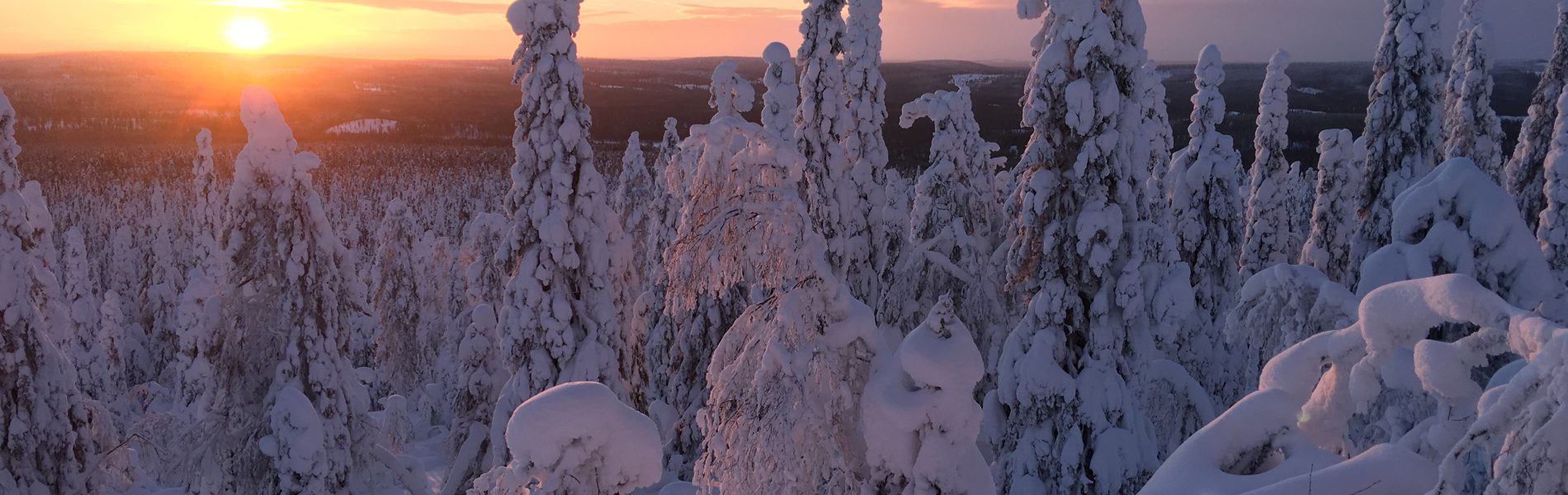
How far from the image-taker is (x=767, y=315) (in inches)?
289

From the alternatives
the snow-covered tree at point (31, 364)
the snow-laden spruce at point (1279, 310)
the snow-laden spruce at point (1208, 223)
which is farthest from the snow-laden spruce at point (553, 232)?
the snow-laden spruce at point (1208, 223)

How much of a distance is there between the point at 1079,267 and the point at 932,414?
6.51 meters

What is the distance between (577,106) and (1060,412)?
8.94 m

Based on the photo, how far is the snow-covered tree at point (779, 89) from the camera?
1739 centimetres

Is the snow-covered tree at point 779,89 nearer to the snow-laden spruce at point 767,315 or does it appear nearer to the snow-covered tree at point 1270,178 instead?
the snow-laden spruce at point 767,315

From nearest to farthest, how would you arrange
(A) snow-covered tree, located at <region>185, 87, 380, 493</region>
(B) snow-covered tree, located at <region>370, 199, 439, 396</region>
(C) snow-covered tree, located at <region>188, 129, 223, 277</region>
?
(A) snow-covered tree, located at <region>185, 87, 380, 493</region> → (C) snow-covered tree, located at <region>188, 129, 223, 277</region> → (B) snow-covered tree, located at <region>370, 199, 439, 396</region>

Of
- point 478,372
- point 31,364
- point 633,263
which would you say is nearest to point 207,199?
point 478,372

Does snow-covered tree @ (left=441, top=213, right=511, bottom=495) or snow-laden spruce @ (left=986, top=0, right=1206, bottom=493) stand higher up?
snow-laden spruce @ (left=986, top=0, right=1206, bottom=493)

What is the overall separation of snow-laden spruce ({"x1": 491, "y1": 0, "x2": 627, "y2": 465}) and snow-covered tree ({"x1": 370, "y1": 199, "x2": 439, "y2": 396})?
18700 millimetres

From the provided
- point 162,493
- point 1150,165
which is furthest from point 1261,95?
point 162,493

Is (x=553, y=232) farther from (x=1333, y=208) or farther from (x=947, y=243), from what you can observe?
(x=1333, y=208)

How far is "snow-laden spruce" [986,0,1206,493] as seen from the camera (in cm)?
1185

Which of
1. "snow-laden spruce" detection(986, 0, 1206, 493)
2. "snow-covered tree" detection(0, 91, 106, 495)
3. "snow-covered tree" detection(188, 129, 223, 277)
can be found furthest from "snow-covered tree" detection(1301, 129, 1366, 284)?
"snow-covered tree" detection(188, 129, 223, 277)

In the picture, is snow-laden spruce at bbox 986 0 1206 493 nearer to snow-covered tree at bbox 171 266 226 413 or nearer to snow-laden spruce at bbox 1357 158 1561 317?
snow-laden spruce at bbox 1357 158 1561 317
